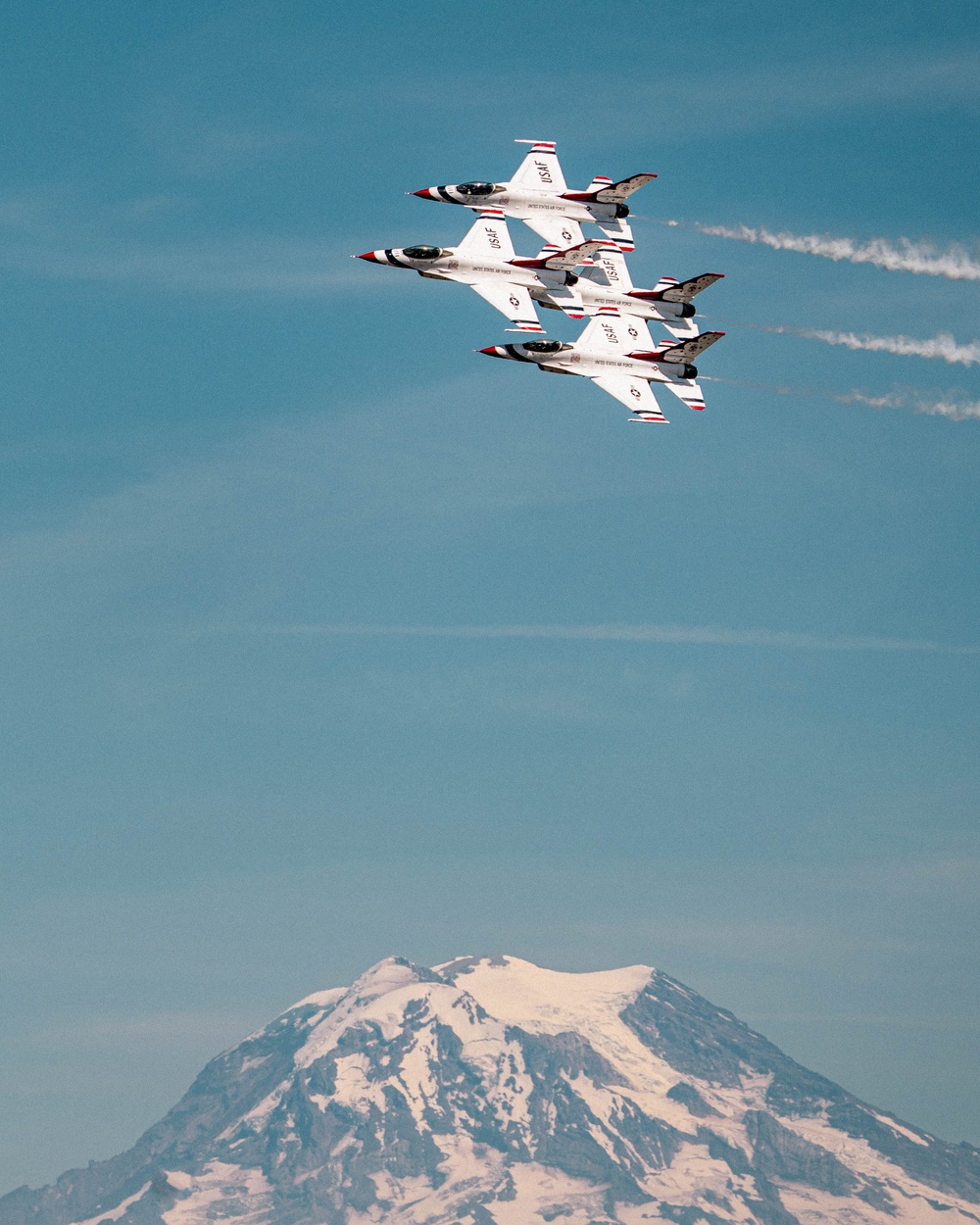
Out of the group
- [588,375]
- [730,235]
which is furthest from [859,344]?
[588,375]

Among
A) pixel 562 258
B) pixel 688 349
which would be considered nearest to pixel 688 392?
pixel 688 349

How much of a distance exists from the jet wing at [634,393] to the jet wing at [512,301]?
834cm

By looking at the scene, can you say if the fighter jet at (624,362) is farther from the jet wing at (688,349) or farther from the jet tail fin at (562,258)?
the jet tail fin at (562,258)

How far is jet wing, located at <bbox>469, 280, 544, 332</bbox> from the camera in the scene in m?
193

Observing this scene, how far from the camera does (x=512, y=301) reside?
643 feet

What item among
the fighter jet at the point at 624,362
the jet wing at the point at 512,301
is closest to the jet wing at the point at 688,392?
the fighter jet at the point at 624,362

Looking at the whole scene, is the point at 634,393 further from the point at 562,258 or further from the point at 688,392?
the point at 562,258

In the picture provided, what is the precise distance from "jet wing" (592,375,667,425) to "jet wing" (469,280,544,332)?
27.4ft

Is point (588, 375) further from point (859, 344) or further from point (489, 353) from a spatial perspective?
point (859, 344)

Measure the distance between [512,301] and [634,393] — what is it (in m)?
15.9

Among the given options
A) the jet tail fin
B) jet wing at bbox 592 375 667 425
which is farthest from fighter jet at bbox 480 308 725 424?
the jet tail fin

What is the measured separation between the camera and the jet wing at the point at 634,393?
187 meters

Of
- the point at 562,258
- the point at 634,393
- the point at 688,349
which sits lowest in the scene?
the point at 634,393

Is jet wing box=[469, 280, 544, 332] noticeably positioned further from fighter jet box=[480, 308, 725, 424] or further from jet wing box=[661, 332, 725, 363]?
jet wing box=[661, 332, 725, 363]
